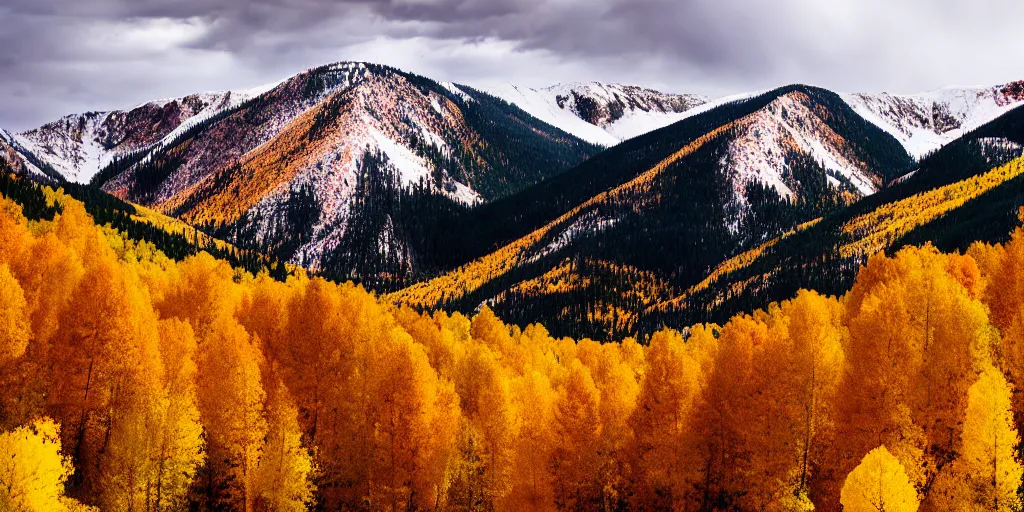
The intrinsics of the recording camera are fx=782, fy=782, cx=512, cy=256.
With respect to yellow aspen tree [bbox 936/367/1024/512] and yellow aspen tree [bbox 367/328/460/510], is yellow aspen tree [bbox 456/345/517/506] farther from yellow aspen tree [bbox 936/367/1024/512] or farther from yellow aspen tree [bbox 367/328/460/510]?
yellow aspen tree [bbox 936/367/1024/512]

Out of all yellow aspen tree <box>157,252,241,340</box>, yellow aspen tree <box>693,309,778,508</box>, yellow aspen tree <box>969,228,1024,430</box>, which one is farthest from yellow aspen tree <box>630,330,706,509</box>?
yellow aspen tree <box>157,252,241,340</box>

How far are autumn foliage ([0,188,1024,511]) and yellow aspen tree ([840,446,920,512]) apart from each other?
143 millimetres

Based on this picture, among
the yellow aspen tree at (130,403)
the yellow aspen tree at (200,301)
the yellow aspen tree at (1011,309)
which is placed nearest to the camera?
the yellow aspen tree at (130,403)

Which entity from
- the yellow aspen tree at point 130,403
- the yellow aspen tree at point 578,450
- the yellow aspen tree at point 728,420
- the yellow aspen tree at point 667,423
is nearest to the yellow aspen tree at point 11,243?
the yellow aspen tree at point 130,403

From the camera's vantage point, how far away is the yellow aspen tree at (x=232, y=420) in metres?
50.4

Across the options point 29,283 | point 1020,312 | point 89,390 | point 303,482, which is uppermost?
point 1020,312

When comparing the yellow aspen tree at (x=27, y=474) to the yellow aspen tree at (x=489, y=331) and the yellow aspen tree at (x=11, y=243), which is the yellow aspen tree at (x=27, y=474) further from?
the yellow aspen tree at (x=489, y=331)

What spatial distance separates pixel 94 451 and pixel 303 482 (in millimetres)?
12977

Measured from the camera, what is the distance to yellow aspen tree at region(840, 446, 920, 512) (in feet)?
114

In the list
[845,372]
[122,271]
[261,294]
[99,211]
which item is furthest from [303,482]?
[99,211]

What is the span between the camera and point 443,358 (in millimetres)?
77062

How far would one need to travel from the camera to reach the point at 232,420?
50812mm

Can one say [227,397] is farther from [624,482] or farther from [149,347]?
[624,482]

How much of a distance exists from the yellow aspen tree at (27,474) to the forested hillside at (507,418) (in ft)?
0.26
